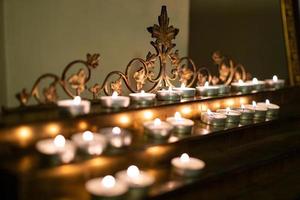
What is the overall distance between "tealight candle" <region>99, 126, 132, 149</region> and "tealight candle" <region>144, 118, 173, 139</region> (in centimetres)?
8

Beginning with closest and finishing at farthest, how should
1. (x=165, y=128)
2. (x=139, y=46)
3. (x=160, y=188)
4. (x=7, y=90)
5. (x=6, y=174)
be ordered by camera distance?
(x=6, y=174), (x=160, y=188), (x=165, y=128), (x=7, y=90), (x=139, y=46)

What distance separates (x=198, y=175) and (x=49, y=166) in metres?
0.47

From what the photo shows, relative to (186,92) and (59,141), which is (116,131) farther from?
(186,92)

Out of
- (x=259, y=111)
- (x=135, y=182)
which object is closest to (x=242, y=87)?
(x=259, y=111)

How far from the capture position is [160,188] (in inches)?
41.7

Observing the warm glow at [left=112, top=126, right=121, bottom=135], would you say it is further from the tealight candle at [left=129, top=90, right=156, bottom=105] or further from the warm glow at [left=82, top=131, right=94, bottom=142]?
the tealight candle at [left=129, top=90, right=156, bottom=105]

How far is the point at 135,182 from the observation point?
1.00 m

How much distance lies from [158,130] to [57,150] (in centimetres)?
35

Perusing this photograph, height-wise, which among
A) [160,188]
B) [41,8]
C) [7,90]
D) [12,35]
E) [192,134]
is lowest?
[160,188]

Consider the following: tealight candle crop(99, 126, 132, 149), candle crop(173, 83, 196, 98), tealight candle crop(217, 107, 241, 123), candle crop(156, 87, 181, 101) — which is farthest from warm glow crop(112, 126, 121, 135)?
tealight candle crop(217, 107, 241, 123)

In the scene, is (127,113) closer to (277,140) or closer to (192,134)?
(192,134)

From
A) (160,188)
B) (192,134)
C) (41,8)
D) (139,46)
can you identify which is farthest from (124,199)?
(139,46)

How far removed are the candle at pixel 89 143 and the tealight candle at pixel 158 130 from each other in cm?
18

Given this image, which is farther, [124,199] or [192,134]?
[192,134]
